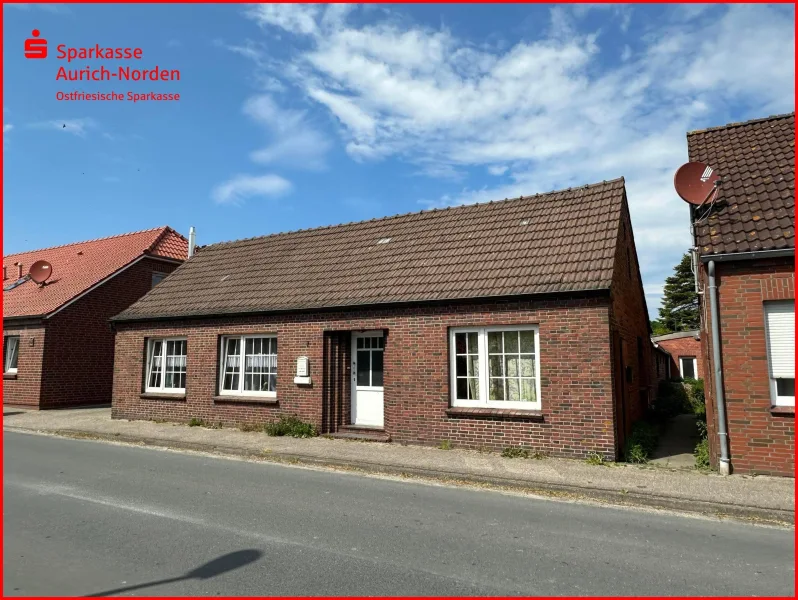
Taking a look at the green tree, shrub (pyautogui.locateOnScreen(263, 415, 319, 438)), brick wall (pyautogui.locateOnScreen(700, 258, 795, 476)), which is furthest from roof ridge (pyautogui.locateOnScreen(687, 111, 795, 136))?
the green tree

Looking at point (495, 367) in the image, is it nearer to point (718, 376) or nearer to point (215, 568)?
point (718, 376)

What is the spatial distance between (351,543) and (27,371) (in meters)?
18.3

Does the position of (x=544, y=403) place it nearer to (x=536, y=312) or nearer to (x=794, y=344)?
(x=536, y=312)

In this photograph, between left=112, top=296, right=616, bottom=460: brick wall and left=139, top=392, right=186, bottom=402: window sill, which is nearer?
left=112, top=296, right=616, bottom=460: brick wall

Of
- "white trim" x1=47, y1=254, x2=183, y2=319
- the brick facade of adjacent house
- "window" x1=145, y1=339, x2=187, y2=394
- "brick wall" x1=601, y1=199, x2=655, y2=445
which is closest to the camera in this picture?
"brick wall" x1=601, y1=199, x2=655, y2=445

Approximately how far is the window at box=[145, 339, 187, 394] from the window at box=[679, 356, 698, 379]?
3134cm

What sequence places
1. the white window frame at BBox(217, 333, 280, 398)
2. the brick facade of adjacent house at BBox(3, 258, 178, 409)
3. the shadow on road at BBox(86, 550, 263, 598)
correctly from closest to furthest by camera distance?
the shadow on road at BBox(86, 550, 263, 598) → the white window frame at BBox(217, 333, 280, 398) → the brick facade of adjacent house at BBox(3, 258, 178, 409)

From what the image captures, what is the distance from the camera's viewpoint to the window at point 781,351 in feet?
26.3

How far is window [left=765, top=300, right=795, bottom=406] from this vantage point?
316 inches

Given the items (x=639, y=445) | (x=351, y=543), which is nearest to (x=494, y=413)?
(x=639, y=445)

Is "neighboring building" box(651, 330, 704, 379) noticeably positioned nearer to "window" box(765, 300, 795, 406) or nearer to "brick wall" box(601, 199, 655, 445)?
"brick wall" box(601, 199, 655, 445)

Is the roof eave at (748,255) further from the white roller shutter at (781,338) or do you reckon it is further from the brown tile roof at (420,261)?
the brown tile roof at (420,261)

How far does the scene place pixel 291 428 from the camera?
11938 millimetres

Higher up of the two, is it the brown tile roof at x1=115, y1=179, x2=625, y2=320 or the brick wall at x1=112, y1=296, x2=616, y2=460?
the brown tile roof at x1=115, y1=179, x2=625, y2=320
